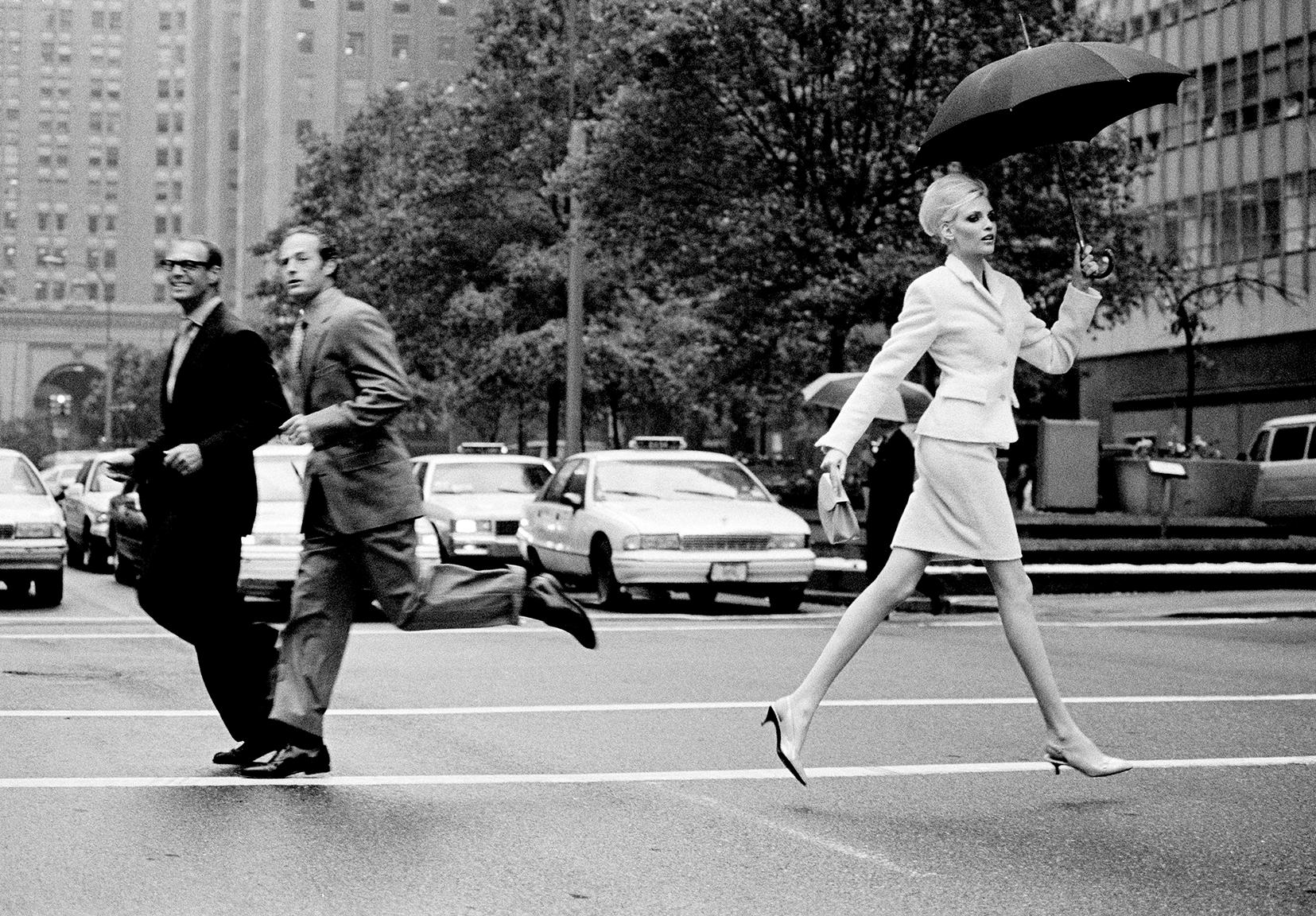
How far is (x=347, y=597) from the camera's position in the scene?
7.04 m

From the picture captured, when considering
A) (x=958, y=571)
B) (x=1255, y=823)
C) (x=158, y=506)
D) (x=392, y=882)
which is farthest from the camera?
(x=958, y=571)

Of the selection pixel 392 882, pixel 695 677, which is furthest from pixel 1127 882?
pixel 695 677

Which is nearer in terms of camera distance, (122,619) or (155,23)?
(122,619)

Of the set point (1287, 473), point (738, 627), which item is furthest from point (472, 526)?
point (1287, 473)

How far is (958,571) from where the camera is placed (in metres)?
18.4

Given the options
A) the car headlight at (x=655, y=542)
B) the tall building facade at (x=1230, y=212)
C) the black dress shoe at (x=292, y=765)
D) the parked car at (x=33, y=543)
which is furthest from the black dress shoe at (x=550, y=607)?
the tall building facade at (x=1230, y=212)

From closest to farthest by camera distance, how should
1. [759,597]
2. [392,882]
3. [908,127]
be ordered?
[392,882] < [759,597] < [908,127]

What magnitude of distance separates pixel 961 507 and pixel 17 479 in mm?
14547

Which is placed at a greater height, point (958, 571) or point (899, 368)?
point (899, 368)

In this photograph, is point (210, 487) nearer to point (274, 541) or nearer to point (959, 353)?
point (959, 353)

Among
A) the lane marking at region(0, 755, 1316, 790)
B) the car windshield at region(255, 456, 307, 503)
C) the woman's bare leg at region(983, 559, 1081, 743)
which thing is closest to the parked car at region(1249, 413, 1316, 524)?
the car windshield at region(255, 456, 307, 503)

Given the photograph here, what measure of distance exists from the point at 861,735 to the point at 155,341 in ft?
Answer: 501

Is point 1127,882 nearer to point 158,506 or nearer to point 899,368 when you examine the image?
point 899,368

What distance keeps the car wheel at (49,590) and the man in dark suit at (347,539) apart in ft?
39.1
